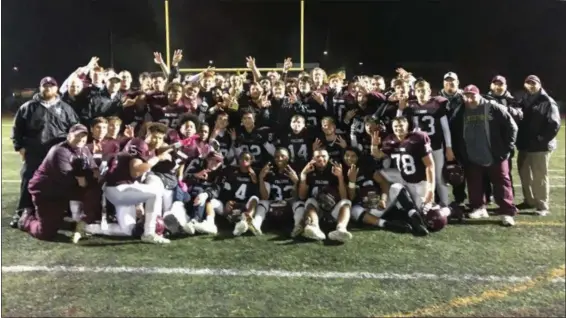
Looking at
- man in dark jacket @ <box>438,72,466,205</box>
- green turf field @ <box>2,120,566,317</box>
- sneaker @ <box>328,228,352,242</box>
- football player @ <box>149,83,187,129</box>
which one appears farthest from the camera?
football player @ <box>149,83,187,129</box>

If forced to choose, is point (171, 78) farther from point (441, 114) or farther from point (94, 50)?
point (441, 114)

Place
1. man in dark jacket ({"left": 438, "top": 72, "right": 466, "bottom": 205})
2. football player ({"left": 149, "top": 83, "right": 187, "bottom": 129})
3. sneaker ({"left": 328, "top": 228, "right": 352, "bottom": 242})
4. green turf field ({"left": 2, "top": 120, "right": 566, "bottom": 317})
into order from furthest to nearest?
football player ({"left": 149, "top": 83, "right": 187, "bottom": 129}), man in dark jacket ({"left": 438, "top": 72, "right": 466, "bottom": 205}), sneaker ({"left": 328, "top": 228, "right": 352, "bottom": 242}), green turf field ({"left": 2, "top": 120, "right": 566, "bottom": 317})

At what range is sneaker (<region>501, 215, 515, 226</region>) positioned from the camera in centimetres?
190

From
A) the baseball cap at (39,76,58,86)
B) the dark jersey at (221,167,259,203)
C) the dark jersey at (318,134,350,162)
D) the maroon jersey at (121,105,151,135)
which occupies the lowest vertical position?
the dark jersey at (221,167,259,203)

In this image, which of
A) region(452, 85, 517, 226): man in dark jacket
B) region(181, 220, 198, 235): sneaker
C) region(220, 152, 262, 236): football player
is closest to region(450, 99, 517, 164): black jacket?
region(452, 85, 517, 226): man in dark jacket

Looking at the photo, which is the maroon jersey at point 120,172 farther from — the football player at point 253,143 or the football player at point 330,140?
the football player at point 330,140

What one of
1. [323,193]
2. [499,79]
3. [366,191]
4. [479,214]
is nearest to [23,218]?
[323,193]

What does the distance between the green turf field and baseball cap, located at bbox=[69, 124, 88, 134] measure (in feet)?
0.78

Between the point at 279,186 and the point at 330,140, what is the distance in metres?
0.27

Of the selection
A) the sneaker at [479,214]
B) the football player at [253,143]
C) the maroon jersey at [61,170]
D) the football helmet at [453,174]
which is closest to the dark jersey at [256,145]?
the football player at [253,143]

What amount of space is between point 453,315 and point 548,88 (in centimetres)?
92

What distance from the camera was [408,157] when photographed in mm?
1950

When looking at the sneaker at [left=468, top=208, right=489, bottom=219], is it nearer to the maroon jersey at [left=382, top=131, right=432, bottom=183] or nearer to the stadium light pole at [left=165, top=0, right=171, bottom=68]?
the maroon jersey at [left=382, top=131, right=432, bottom=183]

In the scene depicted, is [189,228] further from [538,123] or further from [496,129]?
[538,123]
